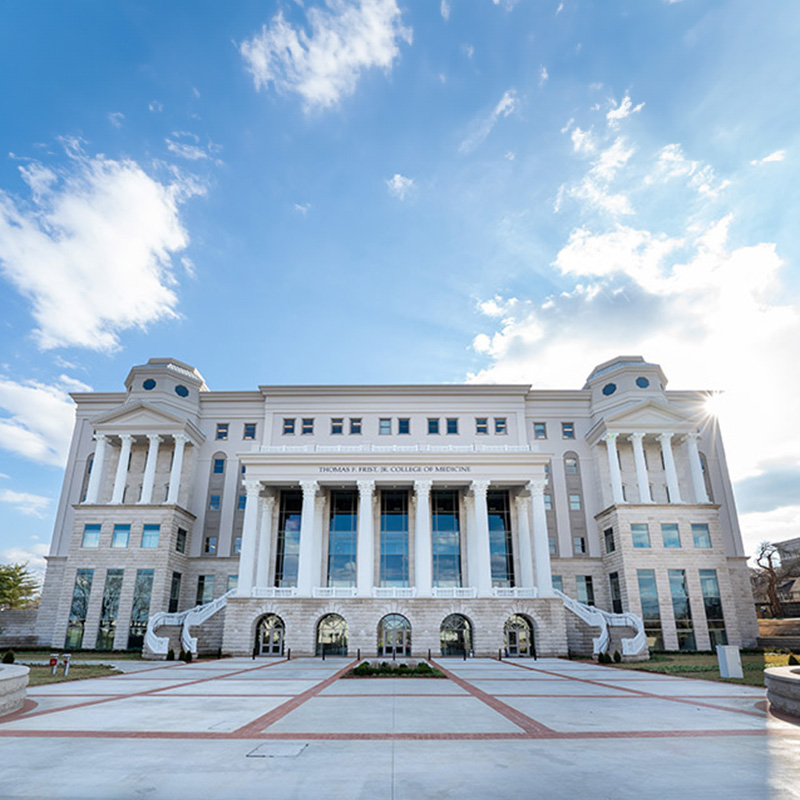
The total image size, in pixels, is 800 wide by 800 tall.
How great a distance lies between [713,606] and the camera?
150 ft

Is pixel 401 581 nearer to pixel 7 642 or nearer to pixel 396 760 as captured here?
pixel 7 642

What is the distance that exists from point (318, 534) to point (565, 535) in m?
22.6

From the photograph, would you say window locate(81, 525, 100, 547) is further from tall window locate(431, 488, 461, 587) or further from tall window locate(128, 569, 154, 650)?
tall window locate(431, 488, 461, 587)

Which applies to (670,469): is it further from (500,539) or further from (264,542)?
(264,542)

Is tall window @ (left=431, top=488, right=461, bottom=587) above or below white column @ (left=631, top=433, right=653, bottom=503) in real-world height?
below

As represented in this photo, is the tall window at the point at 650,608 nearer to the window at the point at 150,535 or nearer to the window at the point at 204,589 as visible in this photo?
the window at the point at 204,589

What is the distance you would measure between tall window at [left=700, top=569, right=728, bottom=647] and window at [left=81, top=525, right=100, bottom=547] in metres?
50.7

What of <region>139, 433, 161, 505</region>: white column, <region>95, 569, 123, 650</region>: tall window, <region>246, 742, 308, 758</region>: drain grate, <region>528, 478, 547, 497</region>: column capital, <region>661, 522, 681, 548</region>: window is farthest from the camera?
<region>139, 433, 161, 505</region>: white column

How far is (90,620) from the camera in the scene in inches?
1778

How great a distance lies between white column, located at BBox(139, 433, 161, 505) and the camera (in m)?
49.2

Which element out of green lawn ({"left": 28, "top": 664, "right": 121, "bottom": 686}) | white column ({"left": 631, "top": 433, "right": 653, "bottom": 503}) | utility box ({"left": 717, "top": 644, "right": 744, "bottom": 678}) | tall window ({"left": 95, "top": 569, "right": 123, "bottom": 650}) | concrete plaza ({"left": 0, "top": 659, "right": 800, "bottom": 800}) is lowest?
green lawn ({"left": 28, "top": 664, "right": 121, "bottom": 686})

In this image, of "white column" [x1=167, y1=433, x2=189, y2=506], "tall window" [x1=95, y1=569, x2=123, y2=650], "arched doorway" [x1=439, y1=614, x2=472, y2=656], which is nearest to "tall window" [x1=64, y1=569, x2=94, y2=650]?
"tall window" [x1=95, y1=569, x2=123, y2=650]

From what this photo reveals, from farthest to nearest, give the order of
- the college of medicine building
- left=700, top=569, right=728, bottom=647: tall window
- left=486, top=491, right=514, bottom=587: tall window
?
left=486, top=491, right=514, bottom=587: tall window → left=700, top=569, right=728, bottom=647: tall window → the college of medicine building

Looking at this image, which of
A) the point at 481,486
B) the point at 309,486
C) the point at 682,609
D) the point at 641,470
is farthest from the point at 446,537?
the point at 682,609
